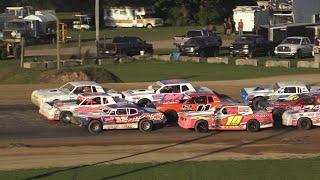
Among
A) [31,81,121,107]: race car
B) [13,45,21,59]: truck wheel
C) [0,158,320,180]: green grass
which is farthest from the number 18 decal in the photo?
[13,45,21,59]: truck wheel

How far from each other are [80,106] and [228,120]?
236 inches

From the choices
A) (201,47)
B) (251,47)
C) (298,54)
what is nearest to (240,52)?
(251,47)

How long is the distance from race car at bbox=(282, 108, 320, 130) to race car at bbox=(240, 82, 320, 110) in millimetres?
2644

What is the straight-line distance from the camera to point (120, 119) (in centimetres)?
2991

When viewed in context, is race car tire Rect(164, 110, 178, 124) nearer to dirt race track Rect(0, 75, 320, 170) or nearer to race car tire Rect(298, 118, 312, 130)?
dirt race track Rect(0, 75, 320, 170)

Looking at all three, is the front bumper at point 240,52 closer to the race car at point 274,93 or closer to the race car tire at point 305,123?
the race car at point 274,93

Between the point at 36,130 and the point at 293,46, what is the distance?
1203 inches

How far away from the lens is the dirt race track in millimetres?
24797

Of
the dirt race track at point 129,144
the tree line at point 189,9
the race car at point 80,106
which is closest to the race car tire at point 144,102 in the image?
the race car at point 80,106

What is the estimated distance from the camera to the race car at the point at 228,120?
97.4 ft

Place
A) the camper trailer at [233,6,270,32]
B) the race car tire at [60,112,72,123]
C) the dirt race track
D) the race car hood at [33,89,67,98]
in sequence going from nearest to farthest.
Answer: the dirt race track < the race car tire at [60,112,72,123] < the race car hood at [33,89,67,98] < the camper trailer at [233,6,270,32]

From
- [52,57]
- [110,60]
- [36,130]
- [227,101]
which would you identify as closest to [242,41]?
[110,60]

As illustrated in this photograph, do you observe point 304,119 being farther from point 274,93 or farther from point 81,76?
point 81,76

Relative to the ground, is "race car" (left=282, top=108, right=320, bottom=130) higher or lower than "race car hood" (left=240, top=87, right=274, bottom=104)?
lower
